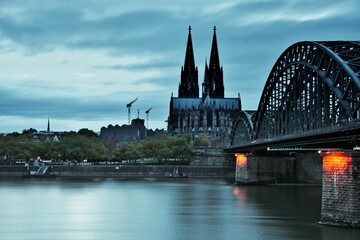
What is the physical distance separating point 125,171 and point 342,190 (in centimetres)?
9928

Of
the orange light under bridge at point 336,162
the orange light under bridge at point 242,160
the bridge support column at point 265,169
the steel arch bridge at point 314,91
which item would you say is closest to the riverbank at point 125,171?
the orange light under bridge at point 242,160

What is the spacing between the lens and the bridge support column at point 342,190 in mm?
45188

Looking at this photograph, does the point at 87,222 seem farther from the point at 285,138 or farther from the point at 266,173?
the point at 266,173

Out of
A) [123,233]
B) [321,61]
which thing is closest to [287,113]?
[321,61]

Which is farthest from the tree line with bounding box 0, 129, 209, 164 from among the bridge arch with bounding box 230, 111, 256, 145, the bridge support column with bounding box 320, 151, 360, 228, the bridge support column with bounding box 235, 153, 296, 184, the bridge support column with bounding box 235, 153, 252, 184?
the bridge support column with bounding box 320, 151, 360, 228

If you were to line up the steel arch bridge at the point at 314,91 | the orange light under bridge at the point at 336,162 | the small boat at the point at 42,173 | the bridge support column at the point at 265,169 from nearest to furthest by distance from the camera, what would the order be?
Answer: the orange light under bridge at the point at 336,162 < the steel arch bridge at the point at 314,91 < the bridge support column at the point at 265,169 < the small boat at the point at 42,173

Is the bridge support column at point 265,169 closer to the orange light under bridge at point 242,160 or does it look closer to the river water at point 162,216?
the orange light under bridge at point 242,160

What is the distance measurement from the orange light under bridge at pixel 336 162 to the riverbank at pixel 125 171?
307ft

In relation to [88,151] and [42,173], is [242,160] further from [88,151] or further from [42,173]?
[88,151]

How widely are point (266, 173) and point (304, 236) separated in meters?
66.0

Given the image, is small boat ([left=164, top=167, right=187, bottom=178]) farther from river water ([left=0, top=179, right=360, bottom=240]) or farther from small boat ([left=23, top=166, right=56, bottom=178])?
river water ([left=0, top=179, right=360, bottom=240])

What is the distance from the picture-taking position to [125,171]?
14312cm

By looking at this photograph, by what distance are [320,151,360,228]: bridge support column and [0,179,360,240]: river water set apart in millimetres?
961

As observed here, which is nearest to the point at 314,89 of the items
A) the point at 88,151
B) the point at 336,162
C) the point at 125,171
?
the point at 336,162
